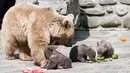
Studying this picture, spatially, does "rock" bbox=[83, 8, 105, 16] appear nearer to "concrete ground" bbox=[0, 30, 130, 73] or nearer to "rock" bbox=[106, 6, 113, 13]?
Answer: "rock" bbox=[106, 6, 113, 13]

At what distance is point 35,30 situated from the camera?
5602 millimetres

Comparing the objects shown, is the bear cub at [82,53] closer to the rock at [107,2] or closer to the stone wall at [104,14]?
the stone wall at [104,14]

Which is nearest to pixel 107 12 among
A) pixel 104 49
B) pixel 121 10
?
pixel 121 10

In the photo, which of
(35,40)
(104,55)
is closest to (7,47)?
(35,40)

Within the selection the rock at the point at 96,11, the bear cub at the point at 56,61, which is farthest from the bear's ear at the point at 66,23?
the rock at the point at 96,11

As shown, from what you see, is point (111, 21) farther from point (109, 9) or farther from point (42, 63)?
point (42, 63)

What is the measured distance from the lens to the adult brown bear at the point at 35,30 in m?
5.57

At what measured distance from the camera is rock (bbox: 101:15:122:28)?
961 centimetres

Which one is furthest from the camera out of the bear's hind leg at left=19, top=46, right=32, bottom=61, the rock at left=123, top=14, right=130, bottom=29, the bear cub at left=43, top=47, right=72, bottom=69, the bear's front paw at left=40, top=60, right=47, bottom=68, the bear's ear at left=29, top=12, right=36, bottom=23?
the rock at left=123, top=14, right=130, bottom=29

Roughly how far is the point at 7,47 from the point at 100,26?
4.02 m

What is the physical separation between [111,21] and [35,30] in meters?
4.31

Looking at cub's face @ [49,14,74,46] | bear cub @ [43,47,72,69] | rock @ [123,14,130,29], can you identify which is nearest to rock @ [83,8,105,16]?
rock @ [123,14,130,29]

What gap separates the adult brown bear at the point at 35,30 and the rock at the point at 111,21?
3.83 m

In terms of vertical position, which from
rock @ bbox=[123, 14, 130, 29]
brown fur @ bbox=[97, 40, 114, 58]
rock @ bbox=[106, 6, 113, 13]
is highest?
rock @ bbox=[106, 6, 113, 13]
